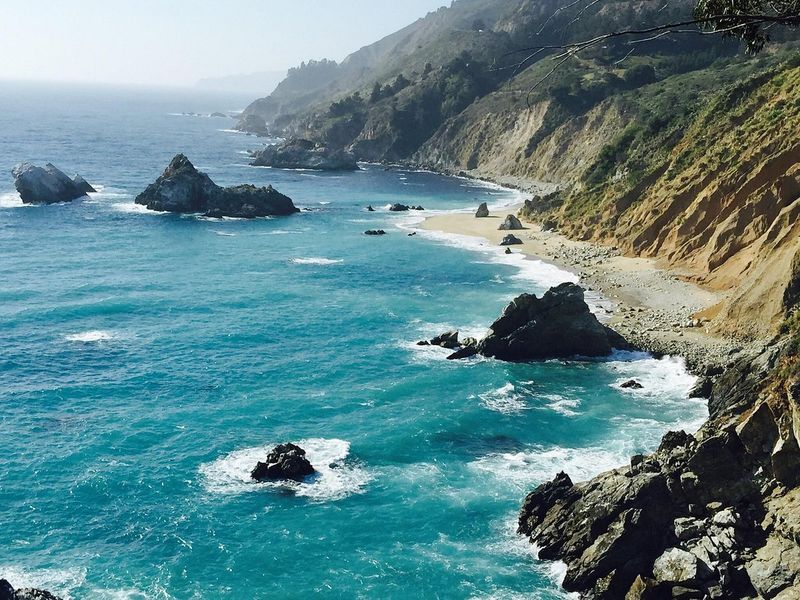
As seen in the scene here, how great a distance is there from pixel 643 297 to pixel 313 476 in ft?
137

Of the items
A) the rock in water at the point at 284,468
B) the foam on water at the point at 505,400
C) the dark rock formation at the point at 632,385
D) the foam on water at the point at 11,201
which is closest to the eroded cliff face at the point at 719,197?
the dark rock formation at the point at 632,385

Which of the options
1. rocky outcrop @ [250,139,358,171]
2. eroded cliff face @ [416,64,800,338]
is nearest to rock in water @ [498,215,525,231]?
eroded cliff face @ [416,64,800,338]

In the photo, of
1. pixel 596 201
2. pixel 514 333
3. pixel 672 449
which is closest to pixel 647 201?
pixel 596 201

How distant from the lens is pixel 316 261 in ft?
316

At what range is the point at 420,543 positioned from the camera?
125 ft

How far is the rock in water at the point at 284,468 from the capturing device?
4359 cm

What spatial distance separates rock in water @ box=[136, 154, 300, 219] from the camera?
126938mm

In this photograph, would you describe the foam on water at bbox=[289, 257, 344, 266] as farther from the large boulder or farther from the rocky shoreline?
the rocky shoreline

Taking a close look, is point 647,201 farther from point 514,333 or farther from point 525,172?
point 525,172

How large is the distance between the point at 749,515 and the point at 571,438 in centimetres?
1738

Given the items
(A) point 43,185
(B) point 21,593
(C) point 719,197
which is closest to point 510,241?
(C) point 719,197

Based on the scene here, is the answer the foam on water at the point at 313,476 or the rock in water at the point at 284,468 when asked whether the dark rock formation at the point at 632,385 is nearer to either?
the foam on water at the point at 313,476

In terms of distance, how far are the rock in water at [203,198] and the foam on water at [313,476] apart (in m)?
85.1

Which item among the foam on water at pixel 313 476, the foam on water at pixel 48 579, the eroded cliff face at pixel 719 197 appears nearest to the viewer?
the foam on water at pixel 48 579
